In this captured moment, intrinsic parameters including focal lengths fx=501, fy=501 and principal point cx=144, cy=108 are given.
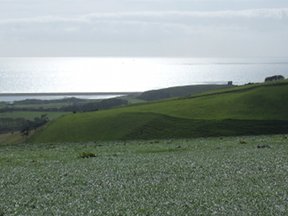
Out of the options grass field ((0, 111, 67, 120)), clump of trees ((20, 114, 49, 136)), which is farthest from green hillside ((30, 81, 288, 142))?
grass field ((0, 111, 67, 120))

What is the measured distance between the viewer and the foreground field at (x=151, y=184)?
24672 millimetres

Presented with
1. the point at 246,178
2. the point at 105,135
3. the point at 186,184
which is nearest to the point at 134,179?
the point at 186,184

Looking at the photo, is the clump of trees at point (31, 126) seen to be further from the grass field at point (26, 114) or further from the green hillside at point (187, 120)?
the grass field at point (26, 114)

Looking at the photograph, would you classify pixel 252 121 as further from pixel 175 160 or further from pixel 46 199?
pixel 46 199

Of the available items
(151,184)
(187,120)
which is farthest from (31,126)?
(151,184)

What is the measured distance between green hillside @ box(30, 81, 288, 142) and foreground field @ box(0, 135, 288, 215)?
106 ft

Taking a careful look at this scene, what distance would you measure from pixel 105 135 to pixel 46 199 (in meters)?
57.9

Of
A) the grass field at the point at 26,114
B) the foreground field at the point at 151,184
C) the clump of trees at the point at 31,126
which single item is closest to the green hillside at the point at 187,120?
the clump of trees at the point at 31,126

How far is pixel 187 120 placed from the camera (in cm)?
8762

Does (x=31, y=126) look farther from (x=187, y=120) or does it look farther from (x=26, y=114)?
(x=187, y=120)

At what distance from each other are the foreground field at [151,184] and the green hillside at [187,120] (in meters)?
32.4

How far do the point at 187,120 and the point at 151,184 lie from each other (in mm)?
56561

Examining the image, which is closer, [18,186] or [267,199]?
[267,199]

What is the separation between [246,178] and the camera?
3262 centimetres
